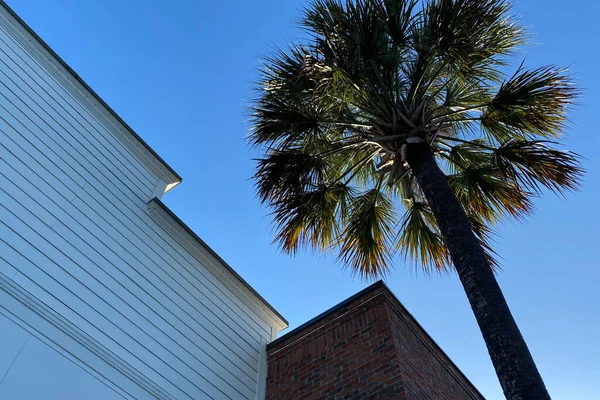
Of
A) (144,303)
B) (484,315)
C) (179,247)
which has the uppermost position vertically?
(179,247)

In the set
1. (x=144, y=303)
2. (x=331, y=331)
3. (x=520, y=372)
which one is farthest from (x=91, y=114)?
(x=520, y=372)

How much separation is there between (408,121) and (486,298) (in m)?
2.53

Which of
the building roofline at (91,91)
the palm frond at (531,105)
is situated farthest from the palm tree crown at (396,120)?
the building roofline at (91,91)

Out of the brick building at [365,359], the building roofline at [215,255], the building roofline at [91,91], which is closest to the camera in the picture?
the brick building at [365,359]

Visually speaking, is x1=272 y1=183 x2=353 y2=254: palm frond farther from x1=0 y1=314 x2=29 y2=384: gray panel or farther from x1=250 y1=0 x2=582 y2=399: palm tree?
x1=0 y1=314 x2=29 y2=384: gray panel

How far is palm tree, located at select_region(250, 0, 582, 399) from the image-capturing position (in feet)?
19.9

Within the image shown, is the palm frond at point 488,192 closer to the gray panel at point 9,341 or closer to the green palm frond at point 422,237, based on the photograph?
the green palm frond at point 422,237

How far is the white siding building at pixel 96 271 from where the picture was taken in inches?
204

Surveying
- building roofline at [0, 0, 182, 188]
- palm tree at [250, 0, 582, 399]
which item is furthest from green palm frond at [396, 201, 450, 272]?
building roofline at [0, 0, 182, 188]

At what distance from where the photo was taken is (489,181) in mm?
6773

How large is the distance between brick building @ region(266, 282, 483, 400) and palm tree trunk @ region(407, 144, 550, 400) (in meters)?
1.82

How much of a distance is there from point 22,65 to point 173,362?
446 centimetres

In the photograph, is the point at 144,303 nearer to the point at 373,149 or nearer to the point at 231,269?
the point at 231,269

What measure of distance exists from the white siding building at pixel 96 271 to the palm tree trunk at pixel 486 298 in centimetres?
373
